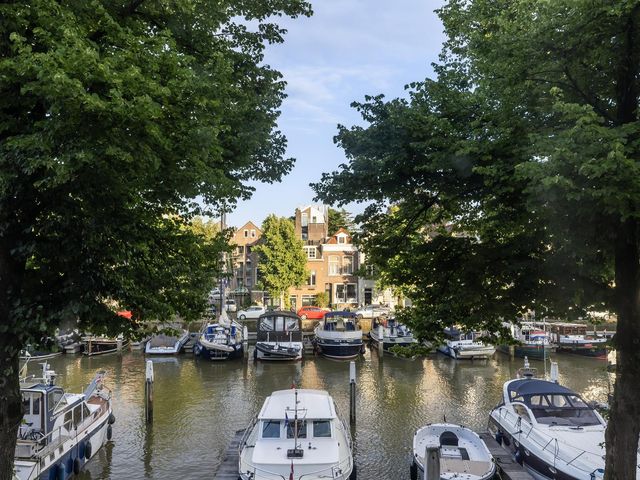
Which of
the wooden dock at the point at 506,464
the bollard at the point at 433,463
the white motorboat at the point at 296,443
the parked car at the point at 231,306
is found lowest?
the wooden dock at the point at 506,464

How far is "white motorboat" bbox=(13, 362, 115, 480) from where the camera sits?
13.9m

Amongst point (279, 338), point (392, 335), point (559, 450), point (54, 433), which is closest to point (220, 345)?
point (279, 338)

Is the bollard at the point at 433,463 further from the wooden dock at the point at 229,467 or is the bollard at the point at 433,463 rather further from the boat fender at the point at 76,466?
the boat fender at the point at 76,466

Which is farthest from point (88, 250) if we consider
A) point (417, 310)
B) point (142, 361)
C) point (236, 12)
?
point (142, 361)

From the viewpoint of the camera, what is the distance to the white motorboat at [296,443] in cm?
1320

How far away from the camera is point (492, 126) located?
31.7 ft

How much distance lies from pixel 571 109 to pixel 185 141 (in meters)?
5.66

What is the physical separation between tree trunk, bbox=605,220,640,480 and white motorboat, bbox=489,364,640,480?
4.12m

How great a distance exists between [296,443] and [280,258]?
42.1m

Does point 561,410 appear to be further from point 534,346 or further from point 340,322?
point 340,322

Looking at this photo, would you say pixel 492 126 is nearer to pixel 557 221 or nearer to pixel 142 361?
pixel 557 221

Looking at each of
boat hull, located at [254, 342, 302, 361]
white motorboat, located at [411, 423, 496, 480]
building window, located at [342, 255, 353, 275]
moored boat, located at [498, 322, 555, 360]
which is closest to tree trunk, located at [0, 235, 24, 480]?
white motorboat, located at [411, 423, 496, 480]

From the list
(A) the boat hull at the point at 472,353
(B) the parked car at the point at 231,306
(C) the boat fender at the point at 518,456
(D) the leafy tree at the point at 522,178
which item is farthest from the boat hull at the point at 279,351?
(D) the leafy tree at the point at 522,178

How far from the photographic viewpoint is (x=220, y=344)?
34.8m
